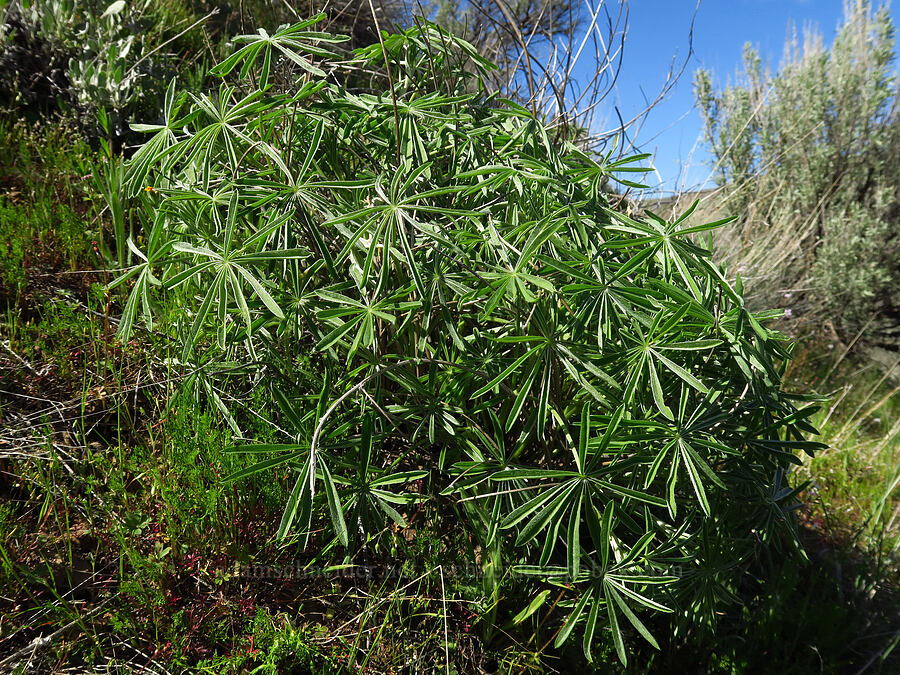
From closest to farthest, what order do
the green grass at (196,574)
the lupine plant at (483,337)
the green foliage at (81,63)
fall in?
the lupine plant at (483,337)
the green grass at (196,574)
the green foliage at (81,63)

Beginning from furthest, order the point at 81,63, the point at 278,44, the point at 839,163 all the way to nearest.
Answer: the point at 839,163 < the point at 81,63 < the point at 278,44

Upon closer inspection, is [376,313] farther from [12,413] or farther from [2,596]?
[12,413]

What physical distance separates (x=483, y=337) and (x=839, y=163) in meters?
6.26

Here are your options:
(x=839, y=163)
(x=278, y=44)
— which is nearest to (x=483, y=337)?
(x=278, y=44)

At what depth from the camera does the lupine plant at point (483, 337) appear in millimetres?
1274

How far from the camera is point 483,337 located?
1505 millimetres

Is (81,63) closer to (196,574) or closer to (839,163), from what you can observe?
(196,574)

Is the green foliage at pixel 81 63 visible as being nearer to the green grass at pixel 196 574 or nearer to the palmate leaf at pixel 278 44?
the green grass at pixel 196 574

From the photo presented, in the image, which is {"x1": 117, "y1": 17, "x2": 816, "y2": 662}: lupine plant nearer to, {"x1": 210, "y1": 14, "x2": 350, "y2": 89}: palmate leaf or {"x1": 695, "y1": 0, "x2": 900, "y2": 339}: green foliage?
{"x1": 210, "y1": 14, "x2": 350, "y2": 89}: palmate leaf

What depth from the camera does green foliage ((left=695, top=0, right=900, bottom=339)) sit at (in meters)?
5.72

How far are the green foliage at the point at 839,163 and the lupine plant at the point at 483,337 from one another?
15.5ft

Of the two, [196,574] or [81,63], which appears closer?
[196,574]

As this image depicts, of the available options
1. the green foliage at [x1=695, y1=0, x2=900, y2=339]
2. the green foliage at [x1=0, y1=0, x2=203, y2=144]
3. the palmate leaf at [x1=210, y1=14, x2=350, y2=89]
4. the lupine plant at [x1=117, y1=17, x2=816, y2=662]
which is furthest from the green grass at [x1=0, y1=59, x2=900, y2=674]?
the green foliage at [x1=695, y1=0, x2=900, y2=339]

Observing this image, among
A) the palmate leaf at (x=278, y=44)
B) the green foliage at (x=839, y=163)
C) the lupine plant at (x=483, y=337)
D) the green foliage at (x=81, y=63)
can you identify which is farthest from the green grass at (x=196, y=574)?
the green foliage at (x=839, y=163)
